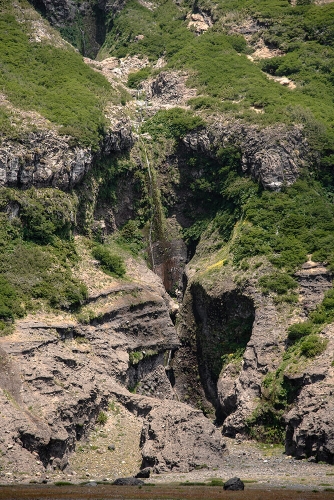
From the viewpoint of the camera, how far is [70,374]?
7481 centimetres

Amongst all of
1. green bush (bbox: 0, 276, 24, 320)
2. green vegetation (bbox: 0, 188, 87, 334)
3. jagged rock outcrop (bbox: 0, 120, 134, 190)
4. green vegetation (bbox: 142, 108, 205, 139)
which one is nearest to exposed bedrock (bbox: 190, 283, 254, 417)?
green vegetation (bbox: 0, 188, 87, 334)

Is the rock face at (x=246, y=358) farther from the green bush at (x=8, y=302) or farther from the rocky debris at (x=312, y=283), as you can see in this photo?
the green bush at (x=8, y=302)

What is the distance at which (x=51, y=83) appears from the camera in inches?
4080

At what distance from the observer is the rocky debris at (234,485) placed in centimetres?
6041

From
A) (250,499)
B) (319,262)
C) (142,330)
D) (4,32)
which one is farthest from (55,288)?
(4,32)

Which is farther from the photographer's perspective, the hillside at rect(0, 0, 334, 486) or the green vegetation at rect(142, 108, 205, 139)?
the green vegetation at rect(142, 108, 205, 139)

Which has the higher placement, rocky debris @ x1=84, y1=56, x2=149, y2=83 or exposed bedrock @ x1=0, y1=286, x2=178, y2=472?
rocky debris @ x1=84, y1=56, x2=149, y2=83

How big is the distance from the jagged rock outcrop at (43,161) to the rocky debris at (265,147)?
44.5 ft

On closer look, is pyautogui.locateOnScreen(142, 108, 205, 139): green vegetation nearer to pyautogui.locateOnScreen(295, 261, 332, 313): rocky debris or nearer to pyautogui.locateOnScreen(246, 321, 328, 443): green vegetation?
pyautogui.locateOnScreen(295, 261, 332, 313): rocky debris

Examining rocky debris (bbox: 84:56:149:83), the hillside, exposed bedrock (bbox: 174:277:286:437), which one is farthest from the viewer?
rocky debris (bbox: 84:56:149:83)

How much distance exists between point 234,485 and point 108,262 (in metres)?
33.3

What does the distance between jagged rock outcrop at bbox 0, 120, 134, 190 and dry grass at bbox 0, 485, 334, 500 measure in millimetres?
33460

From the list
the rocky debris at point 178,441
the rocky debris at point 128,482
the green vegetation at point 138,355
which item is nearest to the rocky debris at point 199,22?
the green vegetation at point 138,355

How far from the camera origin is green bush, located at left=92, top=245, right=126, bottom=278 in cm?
8981
